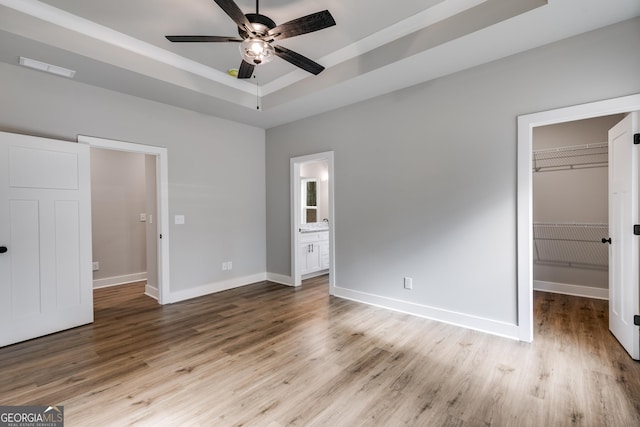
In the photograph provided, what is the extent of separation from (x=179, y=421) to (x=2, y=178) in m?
2.82

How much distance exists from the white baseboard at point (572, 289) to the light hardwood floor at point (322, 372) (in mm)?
765

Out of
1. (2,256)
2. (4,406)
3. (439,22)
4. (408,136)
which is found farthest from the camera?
(408,136)

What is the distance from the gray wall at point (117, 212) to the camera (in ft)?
16.2

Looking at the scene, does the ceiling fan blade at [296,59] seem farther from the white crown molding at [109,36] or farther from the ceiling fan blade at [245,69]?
the white crown molding at [109,36]

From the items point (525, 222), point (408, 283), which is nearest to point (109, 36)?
point (408, 283)

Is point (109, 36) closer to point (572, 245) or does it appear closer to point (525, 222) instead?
point (525, 222)

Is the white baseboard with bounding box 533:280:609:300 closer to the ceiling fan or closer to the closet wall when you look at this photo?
the closet wall

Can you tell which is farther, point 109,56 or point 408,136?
point 408,136

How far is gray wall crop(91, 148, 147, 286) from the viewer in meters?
4.95

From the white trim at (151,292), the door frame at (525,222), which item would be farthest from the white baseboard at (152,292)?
the door frame at (525,222)

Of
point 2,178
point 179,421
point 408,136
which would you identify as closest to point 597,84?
point 408,136

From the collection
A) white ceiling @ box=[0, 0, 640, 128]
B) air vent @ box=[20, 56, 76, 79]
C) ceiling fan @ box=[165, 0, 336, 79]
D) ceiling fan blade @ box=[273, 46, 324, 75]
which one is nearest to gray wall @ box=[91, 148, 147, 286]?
white ceiling @ box=[0, 0, 640, 128]

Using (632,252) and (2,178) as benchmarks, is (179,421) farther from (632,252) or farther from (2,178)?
(632,252)

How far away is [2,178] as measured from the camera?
2803 mm
